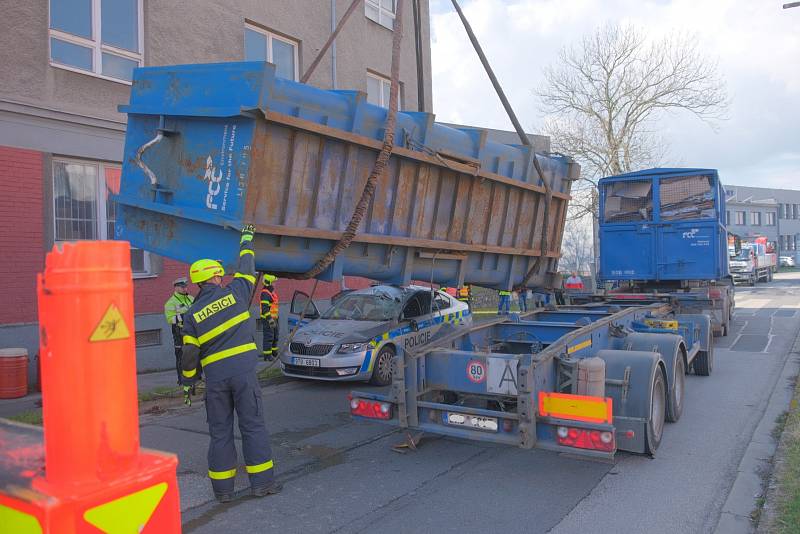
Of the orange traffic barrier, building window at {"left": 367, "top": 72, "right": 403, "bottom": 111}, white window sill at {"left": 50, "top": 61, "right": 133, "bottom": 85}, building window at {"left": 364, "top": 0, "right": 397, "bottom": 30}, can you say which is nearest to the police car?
white window sill at {"left": 50, "top": 61, "right": 133, "bottom": 85}

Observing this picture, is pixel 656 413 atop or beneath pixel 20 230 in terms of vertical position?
beneath

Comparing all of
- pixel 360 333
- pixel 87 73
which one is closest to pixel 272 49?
pixel 87 73

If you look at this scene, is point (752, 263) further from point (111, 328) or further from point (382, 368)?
point (111, 328)

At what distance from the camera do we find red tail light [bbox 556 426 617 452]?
193 inches

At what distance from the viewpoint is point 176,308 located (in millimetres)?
9594

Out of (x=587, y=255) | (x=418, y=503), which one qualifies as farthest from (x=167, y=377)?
(x=587, y=255)

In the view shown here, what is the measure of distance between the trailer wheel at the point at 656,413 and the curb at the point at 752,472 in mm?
705

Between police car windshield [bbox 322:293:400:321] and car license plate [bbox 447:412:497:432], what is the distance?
4801mm

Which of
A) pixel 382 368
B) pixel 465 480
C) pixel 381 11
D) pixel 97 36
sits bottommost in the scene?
pixel 465 480

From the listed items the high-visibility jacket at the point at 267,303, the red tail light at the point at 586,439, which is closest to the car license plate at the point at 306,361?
the high-visibility jacket at the point at 267,303

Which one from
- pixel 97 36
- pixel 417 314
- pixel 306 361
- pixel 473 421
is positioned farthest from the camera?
pixel 417 314

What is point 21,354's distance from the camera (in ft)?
29.5

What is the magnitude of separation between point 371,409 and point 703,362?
651 cm

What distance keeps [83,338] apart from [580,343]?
5.53 metres
